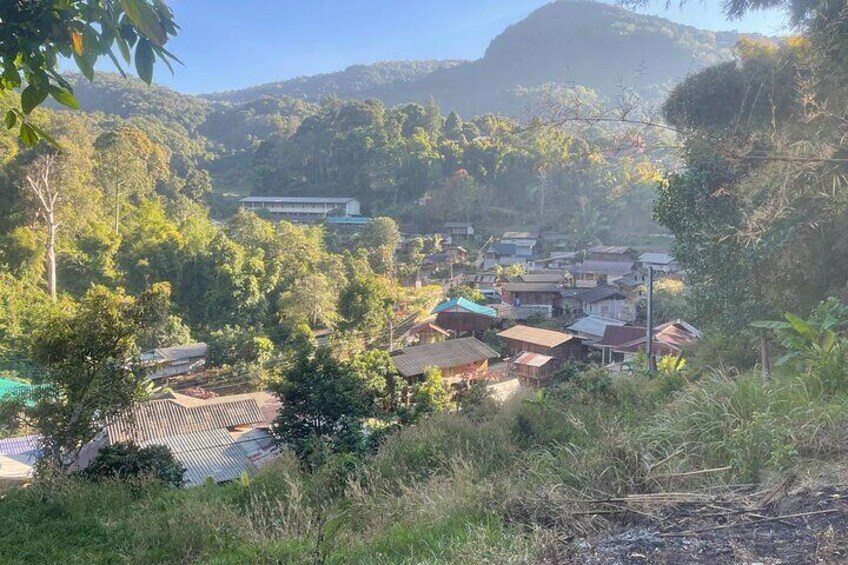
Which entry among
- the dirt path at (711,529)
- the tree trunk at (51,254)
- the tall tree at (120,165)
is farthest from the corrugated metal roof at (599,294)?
the dirt path at (711,529)

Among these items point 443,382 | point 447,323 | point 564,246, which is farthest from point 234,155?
point 443,382

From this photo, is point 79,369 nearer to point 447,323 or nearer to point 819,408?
point 819,408

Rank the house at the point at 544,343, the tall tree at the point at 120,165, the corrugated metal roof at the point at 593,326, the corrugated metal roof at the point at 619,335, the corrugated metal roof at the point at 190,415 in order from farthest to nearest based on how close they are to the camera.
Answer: the tall tree at the point at 120,165
the corrugated metal roof at the point at 593,326
the house at the point at 544,343
the corrugated metal roof at the point at 619,335
the corrugated metal roof at the point at 190,415

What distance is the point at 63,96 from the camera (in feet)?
4.27

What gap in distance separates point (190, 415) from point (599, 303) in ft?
58.7

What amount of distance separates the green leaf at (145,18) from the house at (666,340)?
15.0 m

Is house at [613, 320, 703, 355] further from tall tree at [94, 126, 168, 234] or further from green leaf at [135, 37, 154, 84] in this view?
tall tree at [94, 126, 168, 234]

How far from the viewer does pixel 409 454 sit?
518 cm

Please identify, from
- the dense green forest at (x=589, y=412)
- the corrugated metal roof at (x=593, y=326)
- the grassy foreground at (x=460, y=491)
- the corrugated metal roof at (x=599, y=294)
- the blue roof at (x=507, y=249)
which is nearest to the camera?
the dense green forest at (x=589, y=412)

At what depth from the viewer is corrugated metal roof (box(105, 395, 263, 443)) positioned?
39.3ft

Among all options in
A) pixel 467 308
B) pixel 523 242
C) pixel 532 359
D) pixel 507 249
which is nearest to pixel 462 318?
pixel 467 308

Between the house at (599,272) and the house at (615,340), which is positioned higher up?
the house at (599,272)

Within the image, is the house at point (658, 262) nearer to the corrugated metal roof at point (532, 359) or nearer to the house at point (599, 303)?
→ the house at point (599, 303)

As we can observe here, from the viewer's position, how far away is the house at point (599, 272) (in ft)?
95.8
